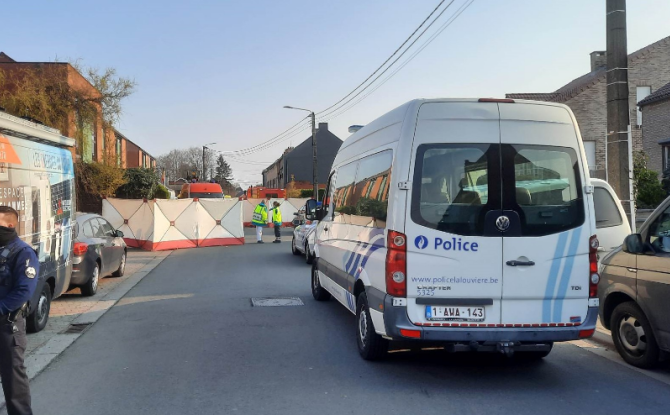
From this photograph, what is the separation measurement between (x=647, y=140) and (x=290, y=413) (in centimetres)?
2711

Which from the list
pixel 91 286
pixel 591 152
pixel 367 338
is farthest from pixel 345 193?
pixel 591 152

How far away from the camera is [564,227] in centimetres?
543

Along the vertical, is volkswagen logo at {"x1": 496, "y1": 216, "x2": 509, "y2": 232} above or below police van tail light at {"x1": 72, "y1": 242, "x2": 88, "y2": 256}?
above

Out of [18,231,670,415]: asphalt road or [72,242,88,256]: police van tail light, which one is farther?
[72,242,88,256]: police van tail light

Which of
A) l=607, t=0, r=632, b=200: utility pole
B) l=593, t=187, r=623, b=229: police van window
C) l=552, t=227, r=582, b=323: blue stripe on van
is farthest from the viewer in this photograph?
l=593, t=187, r=623, b=229: police van window

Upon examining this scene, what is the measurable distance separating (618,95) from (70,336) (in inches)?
326

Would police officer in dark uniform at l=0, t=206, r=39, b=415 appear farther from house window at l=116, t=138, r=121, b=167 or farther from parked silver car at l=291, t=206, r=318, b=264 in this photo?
house window at l=116, t=138, r=121, b=167

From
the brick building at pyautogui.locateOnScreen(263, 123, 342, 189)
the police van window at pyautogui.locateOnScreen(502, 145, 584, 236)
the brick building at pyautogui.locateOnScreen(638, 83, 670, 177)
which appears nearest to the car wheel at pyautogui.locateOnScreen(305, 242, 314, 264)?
the police van window at pyautogui.locateOnScreen(502, 145, 584, 236)

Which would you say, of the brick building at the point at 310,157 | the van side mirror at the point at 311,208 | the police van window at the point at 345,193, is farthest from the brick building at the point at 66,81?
the brick building at the point at 310,157

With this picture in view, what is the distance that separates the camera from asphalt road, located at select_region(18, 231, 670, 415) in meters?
4.96

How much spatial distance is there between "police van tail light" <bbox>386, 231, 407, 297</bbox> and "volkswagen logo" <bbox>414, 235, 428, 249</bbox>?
0.11 m

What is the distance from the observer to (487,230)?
5.36 meters

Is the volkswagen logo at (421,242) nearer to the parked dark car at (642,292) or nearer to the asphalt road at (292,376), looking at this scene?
the asphalt road at (292,376)

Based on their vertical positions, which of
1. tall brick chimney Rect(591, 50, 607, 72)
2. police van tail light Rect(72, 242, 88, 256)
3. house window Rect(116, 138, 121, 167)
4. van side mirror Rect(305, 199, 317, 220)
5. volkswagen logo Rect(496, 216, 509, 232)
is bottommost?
police van tail light Rect(72, 242, 88, 256)
